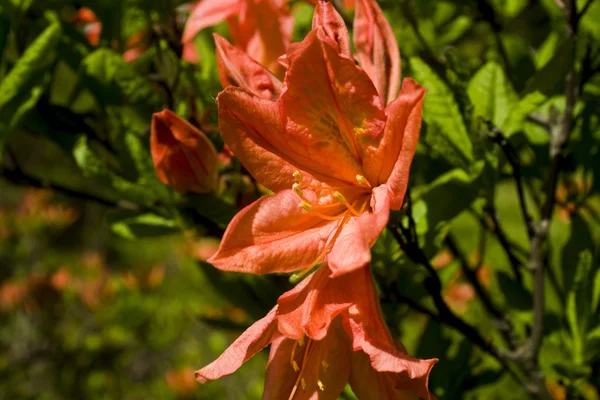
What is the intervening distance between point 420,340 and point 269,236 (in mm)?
571

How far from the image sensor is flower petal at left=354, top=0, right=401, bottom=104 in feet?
2.79

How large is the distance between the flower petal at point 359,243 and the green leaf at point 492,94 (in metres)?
0.37

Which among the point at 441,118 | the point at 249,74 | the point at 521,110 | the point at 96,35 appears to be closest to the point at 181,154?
the point at 249,74

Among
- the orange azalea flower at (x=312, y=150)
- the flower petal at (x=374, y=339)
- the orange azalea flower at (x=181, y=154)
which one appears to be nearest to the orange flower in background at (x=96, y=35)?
the orange azalea flower at (x=181, y=154)

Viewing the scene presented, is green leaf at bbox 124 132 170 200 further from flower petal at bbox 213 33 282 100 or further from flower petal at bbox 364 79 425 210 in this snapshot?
flower petal at bbox 364 79 425 210

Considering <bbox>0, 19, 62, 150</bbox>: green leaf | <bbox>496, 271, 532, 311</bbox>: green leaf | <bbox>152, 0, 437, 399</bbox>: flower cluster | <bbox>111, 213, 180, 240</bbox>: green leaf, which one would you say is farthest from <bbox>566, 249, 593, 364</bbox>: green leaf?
<bbox>0, 19, 62, 150</bbox>: green leaf

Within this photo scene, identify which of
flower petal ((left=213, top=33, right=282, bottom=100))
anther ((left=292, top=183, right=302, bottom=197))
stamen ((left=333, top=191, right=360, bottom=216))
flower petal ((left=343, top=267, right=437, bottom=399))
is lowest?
flower petal ((left=343, top=267, right=437, bottom=399))

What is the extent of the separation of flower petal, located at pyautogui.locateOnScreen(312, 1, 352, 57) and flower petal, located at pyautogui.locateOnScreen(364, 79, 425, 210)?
0.10 meters

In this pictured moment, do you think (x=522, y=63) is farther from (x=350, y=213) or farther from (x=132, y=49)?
(x=132, y=49)

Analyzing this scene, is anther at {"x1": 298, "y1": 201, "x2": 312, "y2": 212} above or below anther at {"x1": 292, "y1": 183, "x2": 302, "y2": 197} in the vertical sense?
below

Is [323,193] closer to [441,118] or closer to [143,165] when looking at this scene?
[441,118]

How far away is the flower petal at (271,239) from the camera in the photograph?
785 millimetres

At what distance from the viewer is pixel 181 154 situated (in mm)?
971

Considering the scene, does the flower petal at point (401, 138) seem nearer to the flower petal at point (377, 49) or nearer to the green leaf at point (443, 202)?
the flower petal at point (377, 49)
